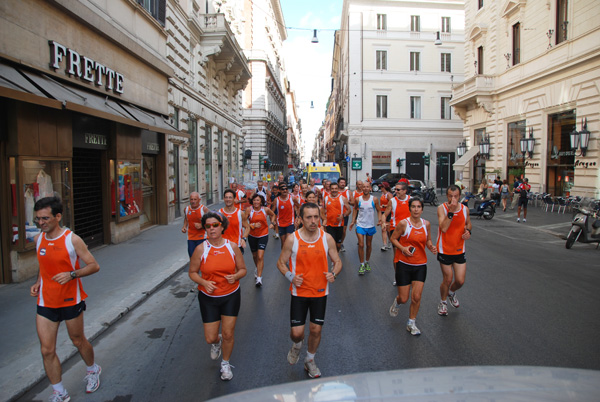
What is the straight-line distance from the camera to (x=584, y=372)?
2365 mm

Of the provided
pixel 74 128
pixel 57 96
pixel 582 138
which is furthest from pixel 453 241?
pixel 582 138

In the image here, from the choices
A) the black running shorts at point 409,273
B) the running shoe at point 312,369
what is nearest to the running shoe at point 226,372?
the running shoe at point 312,369

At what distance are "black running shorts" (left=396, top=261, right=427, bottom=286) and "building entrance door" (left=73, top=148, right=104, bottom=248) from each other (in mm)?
8349

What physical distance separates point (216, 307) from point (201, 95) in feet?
63.2

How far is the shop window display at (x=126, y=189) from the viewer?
12.3 m

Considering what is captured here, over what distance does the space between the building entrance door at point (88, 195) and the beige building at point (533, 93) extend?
18.7 metres

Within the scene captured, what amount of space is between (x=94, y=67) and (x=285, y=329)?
8.88 metres

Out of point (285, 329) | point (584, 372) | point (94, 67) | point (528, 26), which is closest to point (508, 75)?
point (528, 26)

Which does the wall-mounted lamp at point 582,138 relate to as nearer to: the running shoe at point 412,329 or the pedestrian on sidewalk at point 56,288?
the running shoe at point 412,329

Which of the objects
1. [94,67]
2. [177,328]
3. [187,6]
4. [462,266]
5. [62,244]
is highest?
[187,6]

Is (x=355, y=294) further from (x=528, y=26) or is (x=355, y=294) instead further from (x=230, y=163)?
(x=230, y=163)

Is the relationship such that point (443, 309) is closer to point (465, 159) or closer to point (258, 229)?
point (258, 229)

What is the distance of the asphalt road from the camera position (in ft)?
14.0

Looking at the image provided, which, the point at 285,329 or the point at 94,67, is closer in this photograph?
the point at 285,329
